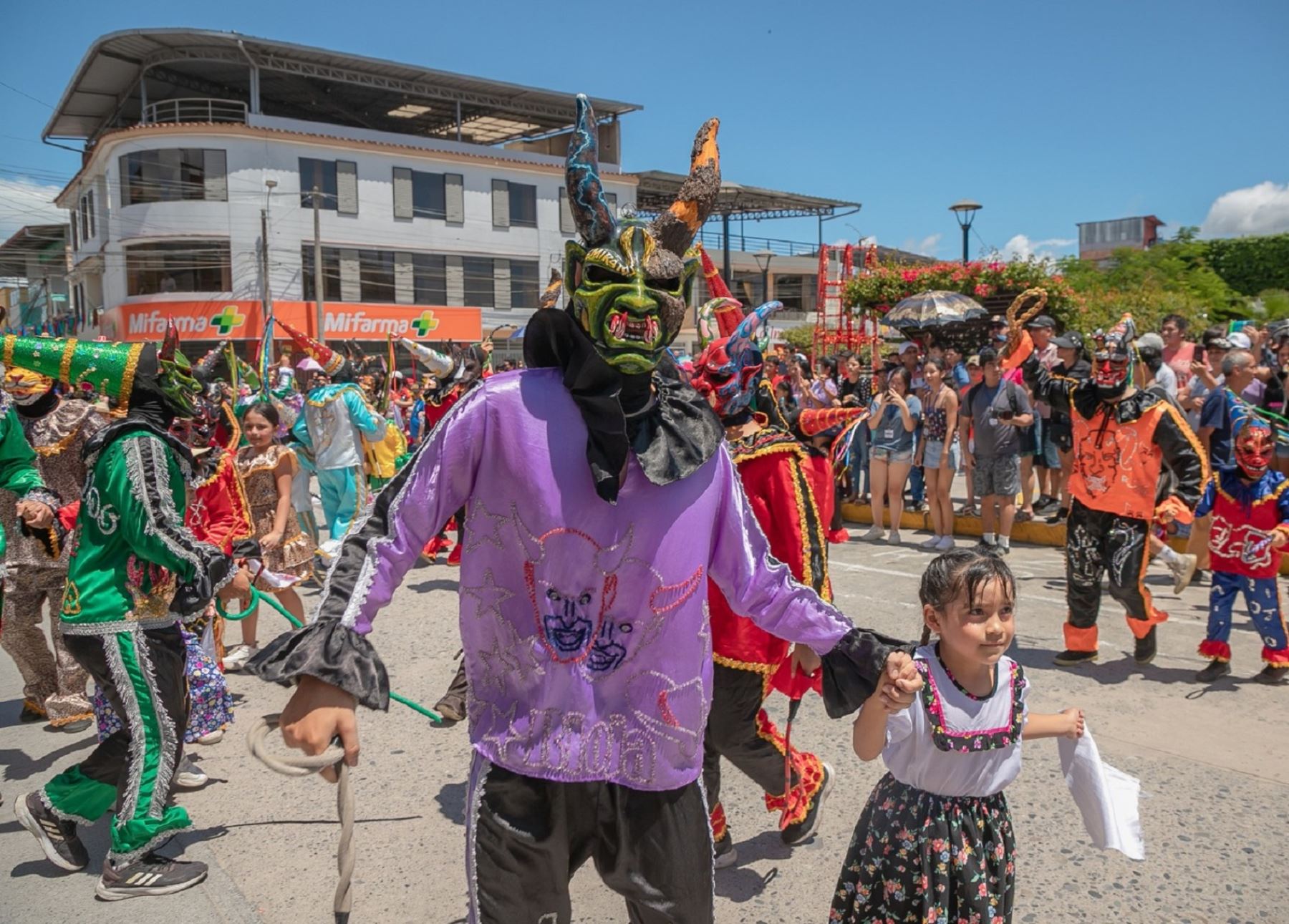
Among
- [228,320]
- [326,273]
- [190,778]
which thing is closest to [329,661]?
[190,778]

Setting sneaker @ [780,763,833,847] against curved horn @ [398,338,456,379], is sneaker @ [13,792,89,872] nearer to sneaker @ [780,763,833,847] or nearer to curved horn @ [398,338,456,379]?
sneaker @ [780,763,833,847]

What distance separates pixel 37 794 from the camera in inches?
148

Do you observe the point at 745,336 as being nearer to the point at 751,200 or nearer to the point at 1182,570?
the point at 1182,570

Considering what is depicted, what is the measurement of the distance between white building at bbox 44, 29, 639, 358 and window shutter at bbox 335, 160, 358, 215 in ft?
0.17

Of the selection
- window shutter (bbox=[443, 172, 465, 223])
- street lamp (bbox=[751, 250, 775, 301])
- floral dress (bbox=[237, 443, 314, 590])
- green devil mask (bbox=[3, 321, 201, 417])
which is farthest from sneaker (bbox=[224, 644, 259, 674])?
street lamp (bbox=[751, 250, 775, 301])

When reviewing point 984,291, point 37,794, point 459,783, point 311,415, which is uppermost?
point 984,291

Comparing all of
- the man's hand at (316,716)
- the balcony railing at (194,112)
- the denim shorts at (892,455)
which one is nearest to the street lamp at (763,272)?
the balcony railing at (194,112)

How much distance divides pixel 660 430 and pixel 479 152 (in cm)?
3395

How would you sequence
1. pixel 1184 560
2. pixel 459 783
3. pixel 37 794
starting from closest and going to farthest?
pixel 37 794 < pixel 459 783 < pixel 1184 560

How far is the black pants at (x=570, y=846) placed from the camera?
6.91 feet

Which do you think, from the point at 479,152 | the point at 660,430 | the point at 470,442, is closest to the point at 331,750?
the point at 470,442

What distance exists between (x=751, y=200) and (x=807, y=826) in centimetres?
4063

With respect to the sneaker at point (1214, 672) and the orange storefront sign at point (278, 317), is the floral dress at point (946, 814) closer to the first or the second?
the sneaker at point (1214, 672)

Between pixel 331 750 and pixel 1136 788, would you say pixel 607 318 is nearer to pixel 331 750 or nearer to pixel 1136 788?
pixel 331 750
